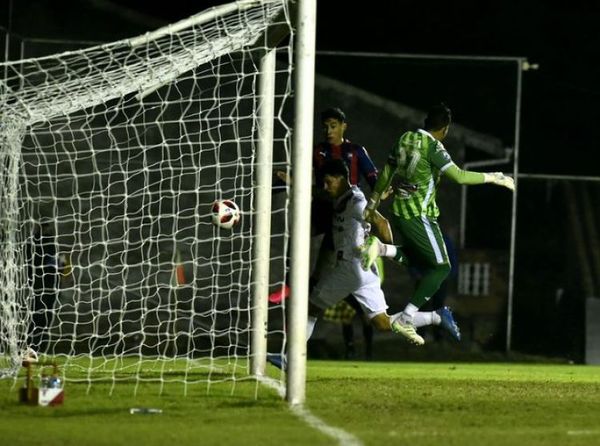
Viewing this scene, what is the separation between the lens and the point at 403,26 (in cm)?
3791

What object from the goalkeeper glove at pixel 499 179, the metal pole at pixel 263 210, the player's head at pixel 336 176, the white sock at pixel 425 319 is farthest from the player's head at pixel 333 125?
the white sock at pixel 425 319

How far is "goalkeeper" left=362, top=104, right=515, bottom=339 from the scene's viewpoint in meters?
13.5

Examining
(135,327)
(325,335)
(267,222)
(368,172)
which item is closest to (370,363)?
(325,335)

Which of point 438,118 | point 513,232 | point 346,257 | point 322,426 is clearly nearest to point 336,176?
point 346,257

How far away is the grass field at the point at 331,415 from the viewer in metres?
8.68

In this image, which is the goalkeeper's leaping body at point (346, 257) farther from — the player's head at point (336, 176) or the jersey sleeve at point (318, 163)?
the jersey sleeve at point (318, 163)

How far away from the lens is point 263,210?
12461mm

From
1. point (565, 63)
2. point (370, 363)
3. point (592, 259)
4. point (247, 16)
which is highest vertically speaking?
point (565, 63)

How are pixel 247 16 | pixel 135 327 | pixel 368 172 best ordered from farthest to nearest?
1. pixel 135 327
2. pixel 368 172
3. pixel 247 16

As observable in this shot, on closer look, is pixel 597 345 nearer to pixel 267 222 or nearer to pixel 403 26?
pixel 267 222

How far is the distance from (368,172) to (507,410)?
13.1ft

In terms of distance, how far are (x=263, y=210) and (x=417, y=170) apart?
1.82 metres

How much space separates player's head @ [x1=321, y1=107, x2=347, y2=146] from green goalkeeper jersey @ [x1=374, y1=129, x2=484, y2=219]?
52 centimetres

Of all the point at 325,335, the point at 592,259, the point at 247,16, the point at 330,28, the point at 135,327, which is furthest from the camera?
the point at 330,28
